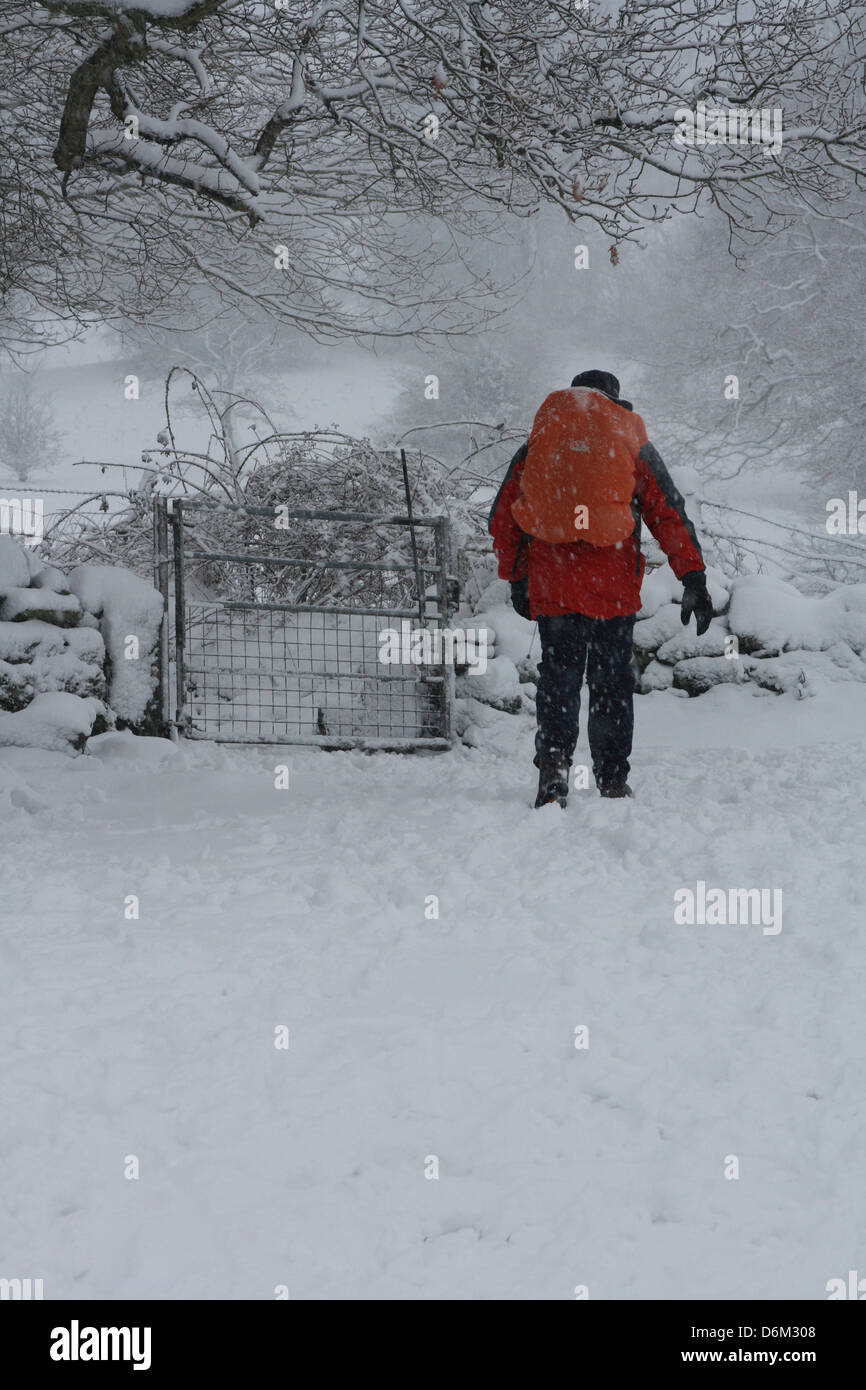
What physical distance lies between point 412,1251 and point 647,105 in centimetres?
535

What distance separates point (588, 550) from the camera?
4.51 m

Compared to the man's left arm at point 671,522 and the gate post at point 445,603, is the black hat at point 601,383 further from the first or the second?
A: the gate post at point 445,603

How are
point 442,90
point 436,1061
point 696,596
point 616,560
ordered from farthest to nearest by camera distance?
1. point 442,90
2. point 696,596
3. point 616,560
4. point 436,1061

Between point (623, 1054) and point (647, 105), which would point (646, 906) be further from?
point (647, 105)

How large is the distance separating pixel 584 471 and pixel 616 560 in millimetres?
393

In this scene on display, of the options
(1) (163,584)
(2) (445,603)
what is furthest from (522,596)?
(1) (163,584)

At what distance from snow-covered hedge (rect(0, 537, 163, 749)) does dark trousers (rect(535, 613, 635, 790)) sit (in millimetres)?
2600

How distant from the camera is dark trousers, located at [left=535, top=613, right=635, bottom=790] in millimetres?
4582

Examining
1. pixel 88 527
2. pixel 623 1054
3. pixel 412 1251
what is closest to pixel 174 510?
pixel 88 527

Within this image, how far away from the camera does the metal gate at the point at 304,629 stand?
20.8 feet

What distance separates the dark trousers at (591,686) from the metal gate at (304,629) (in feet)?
6.58

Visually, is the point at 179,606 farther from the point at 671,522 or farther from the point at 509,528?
the point at 671,522

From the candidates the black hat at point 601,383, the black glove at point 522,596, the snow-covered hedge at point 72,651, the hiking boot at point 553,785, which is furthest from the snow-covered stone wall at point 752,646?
the snow-covered hedge at point 72,651

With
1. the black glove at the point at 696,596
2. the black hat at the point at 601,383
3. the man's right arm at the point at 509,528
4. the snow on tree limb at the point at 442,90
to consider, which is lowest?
the black glove at the point at 696,596
